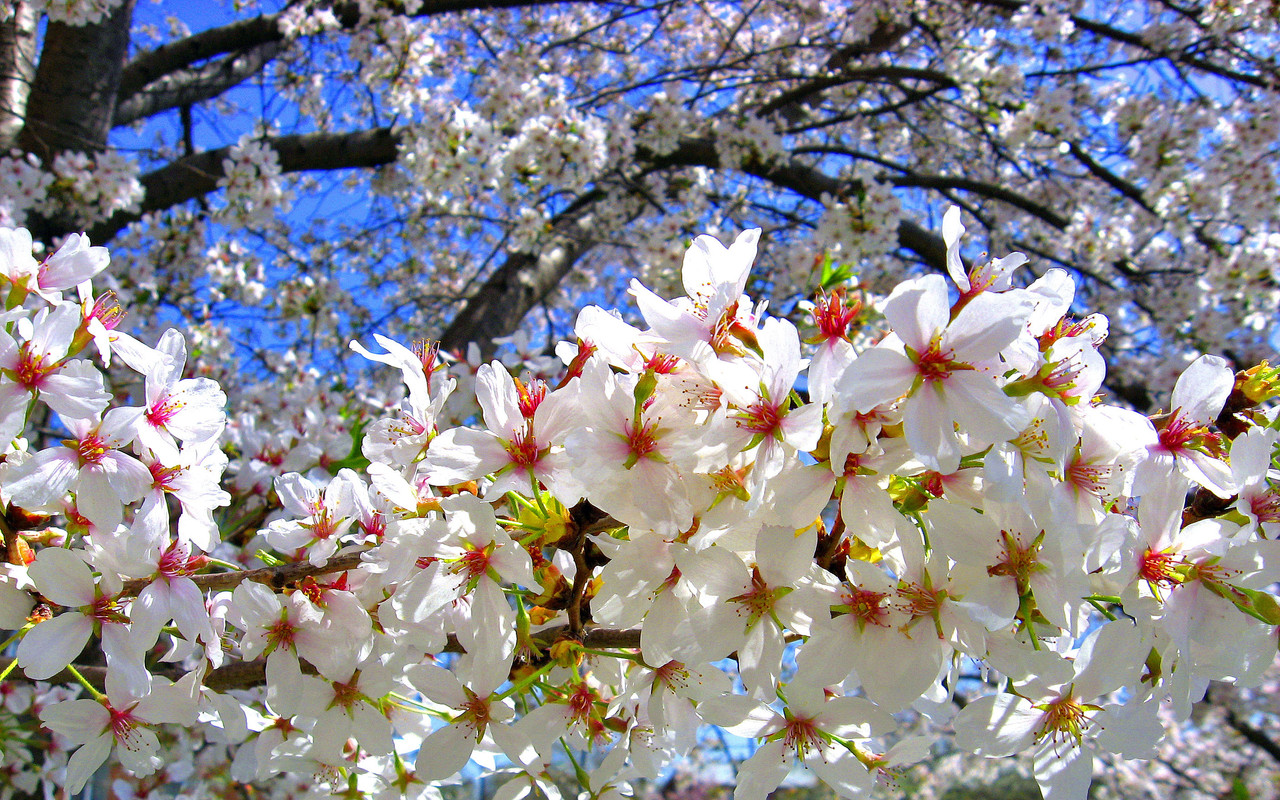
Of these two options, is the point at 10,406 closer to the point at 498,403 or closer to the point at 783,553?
the point at 498,403

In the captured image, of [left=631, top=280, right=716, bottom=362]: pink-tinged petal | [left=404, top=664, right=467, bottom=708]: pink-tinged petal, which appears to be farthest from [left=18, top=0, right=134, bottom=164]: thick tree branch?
[left=631, top=280, right=716, bottom=362]: pink-tinged petal

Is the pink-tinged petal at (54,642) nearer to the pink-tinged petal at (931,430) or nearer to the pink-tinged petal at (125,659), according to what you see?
the pink-tinged petal at (125,659)

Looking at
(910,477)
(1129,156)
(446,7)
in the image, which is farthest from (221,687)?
(1129,156)

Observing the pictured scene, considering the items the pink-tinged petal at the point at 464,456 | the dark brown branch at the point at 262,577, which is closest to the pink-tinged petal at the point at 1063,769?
the pink-tinged petal at the point at 464,456

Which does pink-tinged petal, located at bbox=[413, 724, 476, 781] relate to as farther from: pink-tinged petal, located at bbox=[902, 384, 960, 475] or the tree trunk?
the tree trunk

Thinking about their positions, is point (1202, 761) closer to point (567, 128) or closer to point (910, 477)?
point (567, 128)

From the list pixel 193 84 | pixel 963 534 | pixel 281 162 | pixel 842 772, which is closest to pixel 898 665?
pixel 963 534
